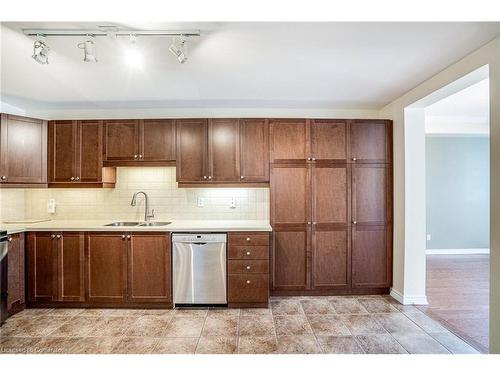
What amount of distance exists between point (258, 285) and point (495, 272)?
6.82 feet

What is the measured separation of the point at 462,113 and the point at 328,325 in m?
4.41

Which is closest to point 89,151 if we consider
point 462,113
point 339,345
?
point 339,345

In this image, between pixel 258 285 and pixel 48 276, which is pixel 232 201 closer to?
pixel 258 285

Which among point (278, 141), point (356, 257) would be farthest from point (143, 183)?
point (356, 257)

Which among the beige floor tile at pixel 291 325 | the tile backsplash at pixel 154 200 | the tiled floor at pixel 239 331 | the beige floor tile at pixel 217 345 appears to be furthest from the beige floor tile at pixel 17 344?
the beige floor tile at pixel 291 325

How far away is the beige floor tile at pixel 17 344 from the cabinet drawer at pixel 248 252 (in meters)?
1.91

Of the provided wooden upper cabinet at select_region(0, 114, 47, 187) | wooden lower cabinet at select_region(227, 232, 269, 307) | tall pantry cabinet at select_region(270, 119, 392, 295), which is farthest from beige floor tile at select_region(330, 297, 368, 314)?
wooden upper cabinet at select_region(0, 114, 47, 187)

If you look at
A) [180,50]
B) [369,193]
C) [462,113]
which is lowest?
[369,193]

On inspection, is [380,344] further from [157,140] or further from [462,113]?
[462,113]

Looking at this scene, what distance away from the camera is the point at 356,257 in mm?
3441

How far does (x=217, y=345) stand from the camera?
239 centimetres

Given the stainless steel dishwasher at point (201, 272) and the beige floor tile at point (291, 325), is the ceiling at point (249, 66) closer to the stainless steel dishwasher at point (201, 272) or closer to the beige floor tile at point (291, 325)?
the stainless steel dishwasher at point (201, 272)

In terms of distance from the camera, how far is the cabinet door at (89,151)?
342cm

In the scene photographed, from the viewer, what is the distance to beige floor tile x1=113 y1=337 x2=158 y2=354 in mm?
2301
